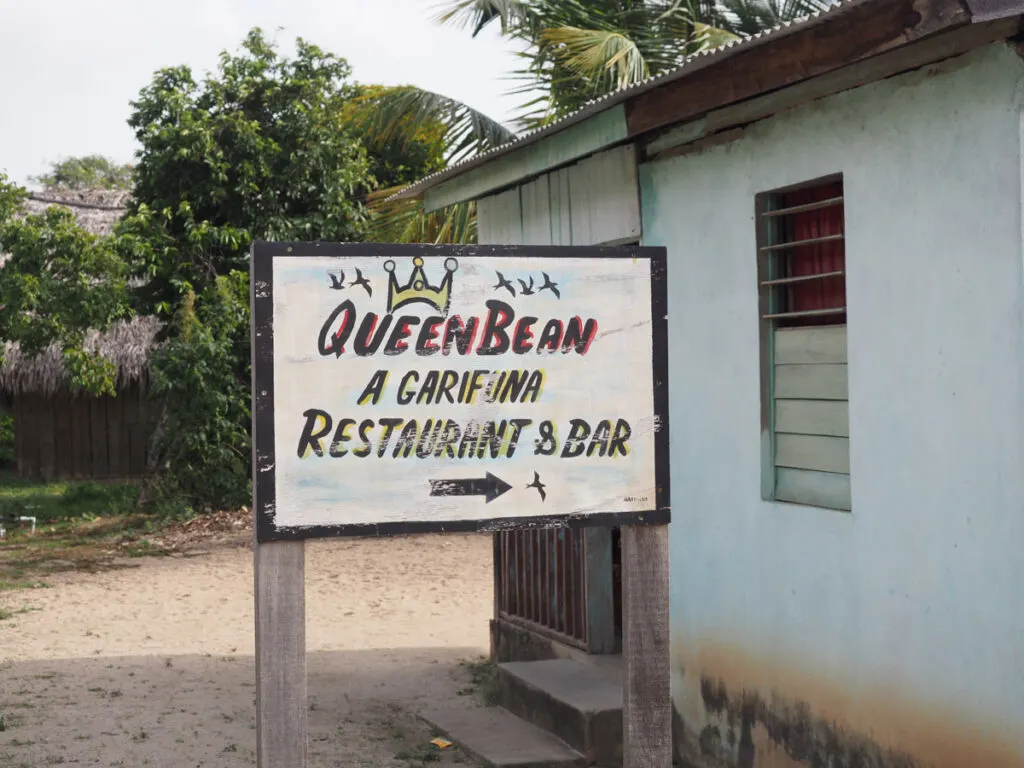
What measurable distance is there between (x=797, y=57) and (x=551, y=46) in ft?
31.8

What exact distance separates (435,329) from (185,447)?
40.8 feet

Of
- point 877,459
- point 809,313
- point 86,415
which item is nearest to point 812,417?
point 809,313

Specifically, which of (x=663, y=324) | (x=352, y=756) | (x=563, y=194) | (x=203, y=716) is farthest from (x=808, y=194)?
(x=203, y=716)

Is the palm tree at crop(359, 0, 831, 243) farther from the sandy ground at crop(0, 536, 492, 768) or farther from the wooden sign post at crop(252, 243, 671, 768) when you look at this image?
the wooden sign post at crop(252, 243, 671, 768)

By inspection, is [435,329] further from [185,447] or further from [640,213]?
[185,447]

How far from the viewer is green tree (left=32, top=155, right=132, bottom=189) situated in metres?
46.3

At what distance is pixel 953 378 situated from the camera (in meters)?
4.56

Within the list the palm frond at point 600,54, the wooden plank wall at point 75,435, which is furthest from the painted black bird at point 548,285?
the wooden plank wall at point 75,435

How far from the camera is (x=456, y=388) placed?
161 inches

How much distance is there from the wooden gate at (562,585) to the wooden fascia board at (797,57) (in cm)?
231

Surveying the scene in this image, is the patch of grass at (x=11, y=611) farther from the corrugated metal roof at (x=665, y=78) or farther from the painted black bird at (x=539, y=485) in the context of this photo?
the painted black bird at (x=539, y=485)

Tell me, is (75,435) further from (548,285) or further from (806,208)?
(548,285)

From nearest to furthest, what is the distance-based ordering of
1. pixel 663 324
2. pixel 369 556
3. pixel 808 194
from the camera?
1. pixel 663 324
2. pixel 808 194
3. pixel 369 556

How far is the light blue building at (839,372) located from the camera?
4375mm
